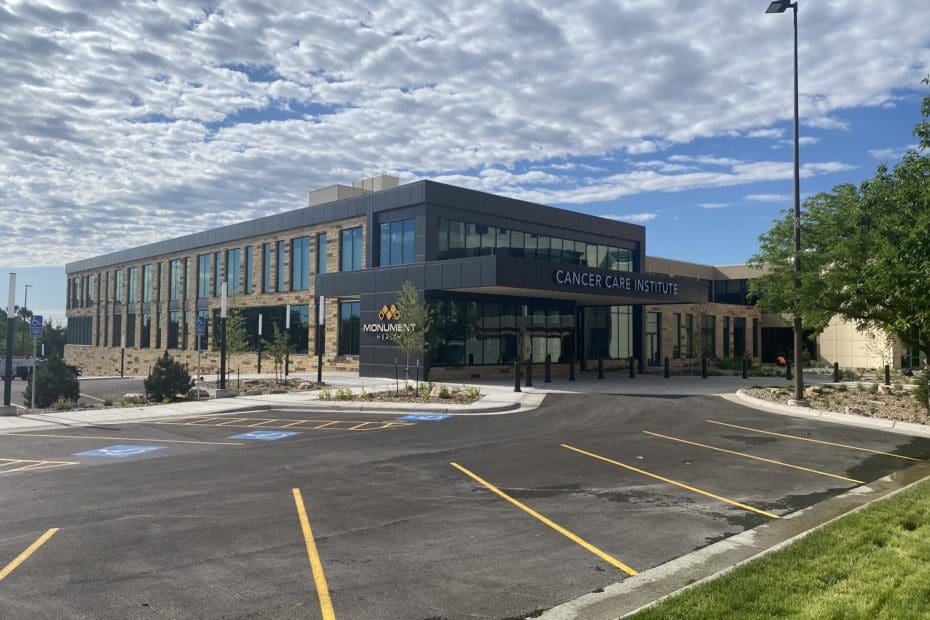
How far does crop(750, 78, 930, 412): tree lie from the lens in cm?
1455

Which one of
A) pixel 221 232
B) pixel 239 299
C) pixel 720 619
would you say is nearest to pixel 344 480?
pixel 720 619

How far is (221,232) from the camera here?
50.3 m

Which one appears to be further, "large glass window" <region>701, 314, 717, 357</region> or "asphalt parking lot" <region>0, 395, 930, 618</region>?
"large glass window" <region>701, 314, 717, 357</region>

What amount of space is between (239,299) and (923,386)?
1564 inches

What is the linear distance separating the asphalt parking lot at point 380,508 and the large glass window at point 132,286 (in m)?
50.3

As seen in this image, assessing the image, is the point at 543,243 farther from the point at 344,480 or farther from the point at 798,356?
the point at 344,480

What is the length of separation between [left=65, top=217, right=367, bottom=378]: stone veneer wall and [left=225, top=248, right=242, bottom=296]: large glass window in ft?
1.52

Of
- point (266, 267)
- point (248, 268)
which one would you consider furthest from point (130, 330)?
point (266, 267)

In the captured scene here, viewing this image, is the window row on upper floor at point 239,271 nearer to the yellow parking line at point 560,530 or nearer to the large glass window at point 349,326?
the large glass window at point 349,326

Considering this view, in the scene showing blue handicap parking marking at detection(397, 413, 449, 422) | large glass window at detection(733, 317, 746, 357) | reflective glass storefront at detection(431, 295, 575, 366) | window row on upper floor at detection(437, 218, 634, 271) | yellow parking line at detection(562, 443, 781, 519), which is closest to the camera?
yellow parking line at detection(562, 443, 781, 519)

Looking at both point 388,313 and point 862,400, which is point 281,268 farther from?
point 862,400

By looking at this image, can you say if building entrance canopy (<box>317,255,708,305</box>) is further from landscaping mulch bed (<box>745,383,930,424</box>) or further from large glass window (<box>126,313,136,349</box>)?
large glass window (<box>126,313,136,349</box>)

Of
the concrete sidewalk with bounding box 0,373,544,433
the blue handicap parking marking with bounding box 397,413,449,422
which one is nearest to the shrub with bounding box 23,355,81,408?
the concrete sidewalk with bounding box 0,373,544,433

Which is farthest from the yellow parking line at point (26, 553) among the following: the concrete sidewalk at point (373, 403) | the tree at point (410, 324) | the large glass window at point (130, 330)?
the large glass window at point (130, 330)
